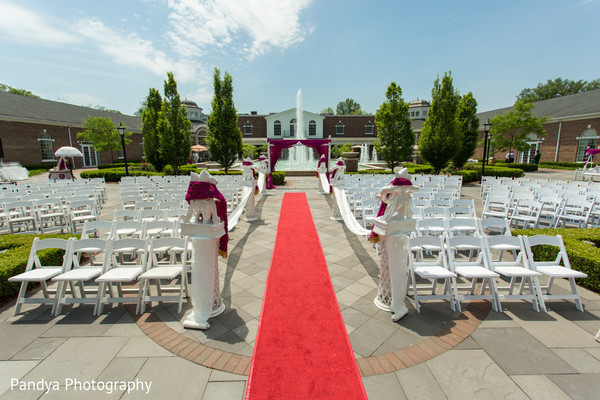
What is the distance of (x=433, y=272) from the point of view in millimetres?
4016

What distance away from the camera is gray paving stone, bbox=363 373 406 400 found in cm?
254

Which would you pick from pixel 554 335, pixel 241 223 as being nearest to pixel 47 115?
pixel 241 223

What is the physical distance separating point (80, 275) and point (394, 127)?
18259mm

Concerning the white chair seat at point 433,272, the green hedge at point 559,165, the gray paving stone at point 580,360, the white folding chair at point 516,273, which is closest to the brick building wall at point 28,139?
the white chair seat at point 433,272

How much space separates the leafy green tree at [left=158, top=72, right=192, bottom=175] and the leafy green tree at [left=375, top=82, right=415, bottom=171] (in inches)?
542

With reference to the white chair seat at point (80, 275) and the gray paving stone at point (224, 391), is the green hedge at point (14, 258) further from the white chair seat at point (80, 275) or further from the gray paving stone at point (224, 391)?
the gray paving stone at point (224, 391)

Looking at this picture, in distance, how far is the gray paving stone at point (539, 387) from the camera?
253 centimetres

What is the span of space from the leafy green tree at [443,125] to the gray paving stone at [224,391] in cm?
1880

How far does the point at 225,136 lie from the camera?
61.1 ft

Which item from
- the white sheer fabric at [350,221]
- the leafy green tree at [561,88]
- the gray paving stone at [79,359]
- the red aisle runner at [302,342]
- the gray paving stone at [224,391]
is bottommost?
the gray paving stone at [224,391]

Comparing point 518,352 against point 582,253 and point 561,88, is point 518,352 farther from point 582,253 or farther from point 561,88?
point 561,88

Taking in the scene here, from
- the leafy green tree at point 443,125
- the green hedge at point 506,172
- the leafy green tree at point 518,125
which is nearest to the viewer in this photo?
the leafy green tree at point 443,125

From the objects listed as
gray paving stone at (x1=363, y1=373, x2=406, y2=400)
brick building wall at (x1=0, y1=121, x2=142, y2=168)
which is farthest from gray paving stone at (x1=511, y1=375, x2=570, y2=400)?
brick building wall at (x1=0, y1=121, x2=142, y2=168)

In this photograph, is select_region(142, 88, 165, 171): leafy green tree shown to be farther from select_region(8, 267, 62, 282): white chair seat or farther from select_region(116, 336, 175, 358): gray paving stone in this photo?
select_region(116, 336, 175, 358): gray paving stone
